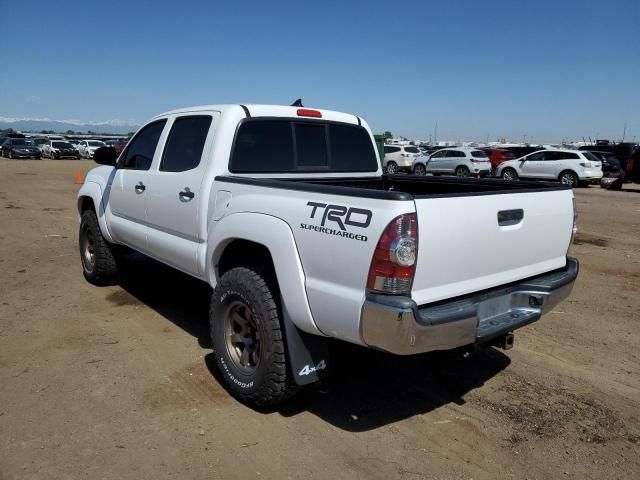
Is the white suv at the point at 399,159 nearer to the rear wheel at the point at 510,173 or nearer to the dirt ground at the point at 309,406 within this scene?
the rear wheel at the point at 510,173

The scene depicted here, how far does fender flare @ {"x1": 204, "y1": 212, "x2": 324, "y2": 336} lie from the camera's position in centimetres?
301

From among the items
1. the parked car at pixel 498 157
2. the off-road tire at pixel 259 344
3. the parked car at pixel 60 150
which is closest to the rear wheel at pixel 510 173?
the parked car at pixel 498 157

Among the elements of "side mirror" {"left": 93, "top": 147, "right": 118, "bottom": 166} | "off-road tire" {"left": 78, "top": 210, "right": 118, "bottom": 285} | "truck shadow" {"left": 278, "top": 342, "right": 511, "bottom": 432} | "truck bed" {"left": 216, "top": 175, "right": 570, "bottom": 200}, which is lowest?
"truck shadow" {"left": 278, "top": 342, "right": 511, "bottom": 432}

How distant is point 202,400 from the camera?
362 cm

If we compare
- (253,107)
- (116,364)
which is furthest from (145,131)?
(116,364)

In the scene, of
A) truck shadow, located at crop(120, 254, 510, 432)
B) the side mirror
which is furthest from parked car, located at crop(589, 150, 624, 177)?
the side mirror

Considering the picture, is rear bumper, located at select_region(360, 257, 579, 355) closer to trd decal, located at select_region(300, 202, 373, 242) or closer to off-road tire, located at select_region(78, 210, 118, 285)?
trd decal, located at select_region(300, 202, 373, 242)

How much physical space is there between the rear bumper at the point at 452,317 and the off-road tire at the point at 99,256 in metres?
4.20

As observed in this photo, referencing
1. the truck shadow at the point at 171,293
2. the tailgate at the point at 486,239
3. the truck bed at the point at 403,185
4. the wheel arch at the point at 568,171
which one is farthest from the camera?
the wheel arch at the point at 568,171

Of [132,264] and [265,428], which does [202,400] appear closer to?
[265,428]

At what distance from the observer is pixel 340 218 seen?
2781 millimetres

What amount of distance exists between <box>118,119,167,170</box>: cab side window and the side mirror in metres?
0.13

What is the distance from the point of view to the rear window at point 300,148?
4.14 metres

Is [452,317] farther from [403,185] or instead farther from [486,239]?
[403,185]
